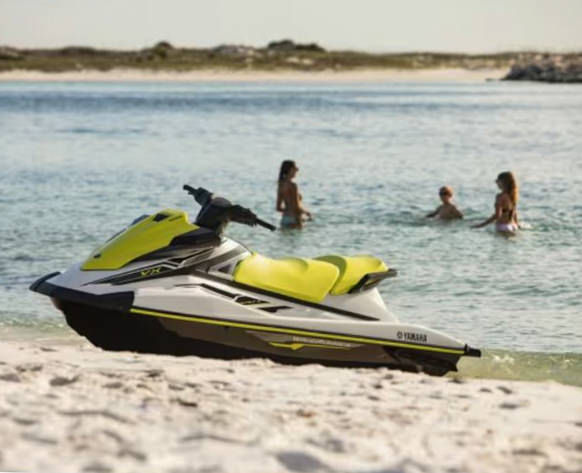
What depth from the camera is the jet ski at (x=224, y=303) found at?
6332 mm

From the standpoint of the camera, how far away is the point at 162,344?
6438 millimetres

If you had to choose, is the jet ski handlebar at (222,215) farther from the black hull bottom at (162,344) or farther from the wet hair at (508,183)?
the wet hair at (508,183)

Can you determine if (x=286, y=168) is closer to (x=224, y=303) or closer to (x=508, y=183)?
(x=508, y=183)

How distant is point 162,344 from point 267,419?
1561 mm

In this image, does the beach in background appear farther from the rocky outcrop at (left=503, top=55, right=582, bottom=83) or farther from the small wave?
the rocky outcrop at (left=503, top=55, right=582, bottom=83)

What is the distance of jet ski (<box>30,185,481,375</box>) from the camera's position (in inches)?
249

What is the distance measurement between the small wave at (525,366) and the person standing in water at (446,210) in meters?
7.02

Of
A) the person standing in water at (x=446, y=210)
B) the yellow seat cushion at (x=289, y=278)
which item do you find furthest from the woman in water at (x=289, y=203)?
the yellow seat cushion at (x=289, y=278)

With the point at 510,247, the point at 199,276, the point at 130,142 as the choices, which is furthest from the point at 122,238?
the point at 130,142

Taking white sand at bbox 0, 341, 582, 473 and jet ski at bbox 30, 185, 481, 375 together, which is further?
jet ski at bbox 30, 185, 481, 375

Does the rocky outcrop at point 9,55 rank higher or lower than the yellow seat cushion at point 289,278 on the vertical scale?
lower

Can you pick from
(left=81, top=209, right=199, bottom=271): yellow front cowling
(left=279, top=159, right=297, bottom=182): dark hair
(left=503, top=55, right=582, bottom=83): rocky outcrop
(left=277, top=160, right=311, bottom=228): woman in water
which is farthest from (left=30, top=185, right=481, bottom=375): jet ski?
(left=503, top=55, right=582, bottom=83): rocky outcrop

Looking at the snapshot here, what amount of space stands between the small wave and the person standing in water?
23.0 feet

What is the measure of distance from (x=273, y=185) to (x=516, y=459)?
17.4 metres
